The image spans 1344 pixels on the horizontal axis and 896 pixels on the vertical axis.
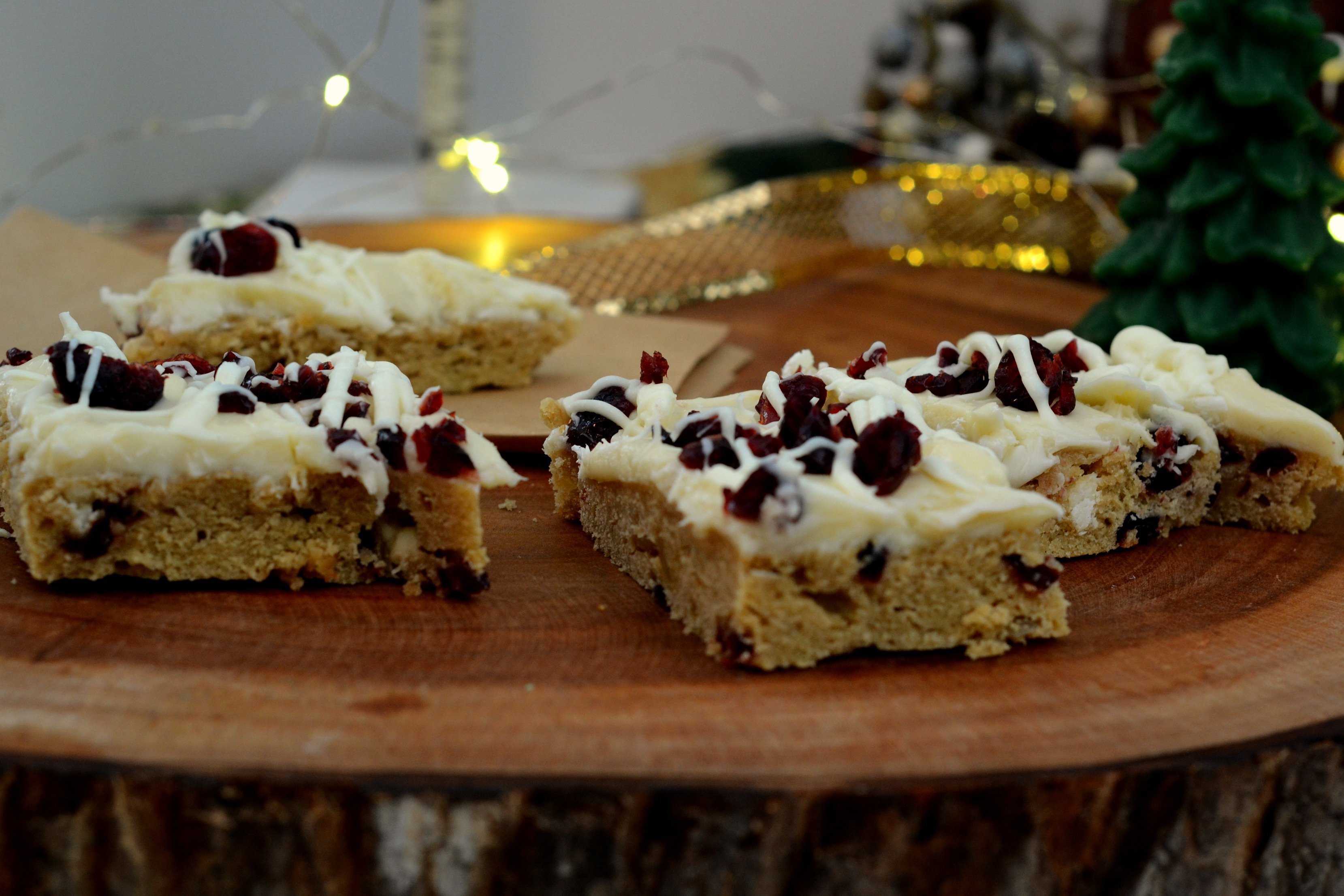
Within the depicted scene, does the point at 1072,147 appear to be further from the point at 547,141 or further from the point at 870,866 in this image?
the point at 870,866

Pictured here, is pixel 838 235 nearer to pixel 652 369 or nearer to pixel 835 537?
pixel 652 369

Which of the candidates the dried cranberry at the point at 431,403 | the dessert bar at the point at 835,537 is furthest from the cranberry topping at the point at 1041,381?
the dried cranberry at the point at 431,403

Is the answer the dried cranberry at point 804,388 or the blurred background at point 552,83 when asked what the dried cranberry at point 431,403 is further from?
the blurred background at point 552,83

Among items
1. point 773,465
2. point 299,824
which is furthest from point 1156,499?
point 299,824

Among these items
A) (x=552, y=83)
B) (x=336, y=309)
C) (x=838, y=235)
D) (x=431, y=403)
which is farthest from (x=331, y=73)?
(x=431, y=403)

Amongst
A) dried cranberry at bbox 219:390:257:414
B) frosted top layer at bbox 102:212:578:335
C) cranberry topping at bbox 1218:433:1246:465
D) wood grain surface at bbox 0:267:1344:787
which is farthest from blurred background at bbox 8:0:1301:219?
wood grain surface at bbox 0:267:1344:787
